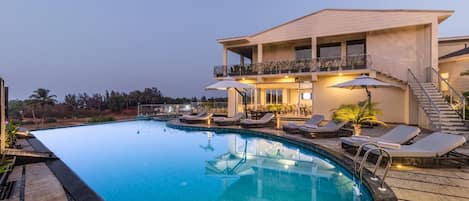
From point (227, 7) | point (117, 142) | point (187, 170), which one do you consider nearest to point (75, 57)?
point (227, 7)

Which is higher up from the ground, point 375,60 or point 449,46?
point 449,46

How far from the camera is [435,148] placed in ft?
16.6

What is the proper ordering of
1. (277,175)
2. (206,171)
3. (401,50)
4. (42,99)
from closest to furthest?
(277,175)
(206,171)
(401,50)
(42,99)

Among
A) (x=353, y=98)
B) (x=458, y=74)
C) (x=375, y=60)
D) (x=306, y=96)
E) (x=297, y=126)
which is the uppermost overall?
(x=375, y=60)

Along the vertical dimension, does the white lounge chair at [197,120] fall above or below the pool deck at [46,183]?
above

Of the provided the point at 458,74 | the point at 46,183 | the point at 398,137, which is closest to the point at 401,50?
the point at 458,74

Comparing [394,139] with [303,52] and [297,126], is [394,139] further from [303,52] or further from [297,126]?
[303,52]

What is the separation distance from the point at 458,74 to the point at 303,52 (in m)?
8.50

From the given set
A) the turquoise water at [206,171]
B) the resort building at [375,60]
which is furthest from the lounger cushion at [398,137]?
the resort building at [375,60]

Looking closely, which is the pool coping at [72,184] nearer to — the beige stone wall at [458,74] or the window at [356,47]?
the window at [356,47]

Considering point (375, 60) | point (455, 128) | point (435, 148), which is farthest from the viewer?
point (375, 60)

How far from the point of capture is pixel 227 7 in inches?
1529

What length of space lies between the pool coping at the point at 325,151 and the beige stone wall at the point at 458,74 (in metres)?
11.3

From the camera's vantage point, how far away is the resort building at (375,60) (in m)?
12.3
